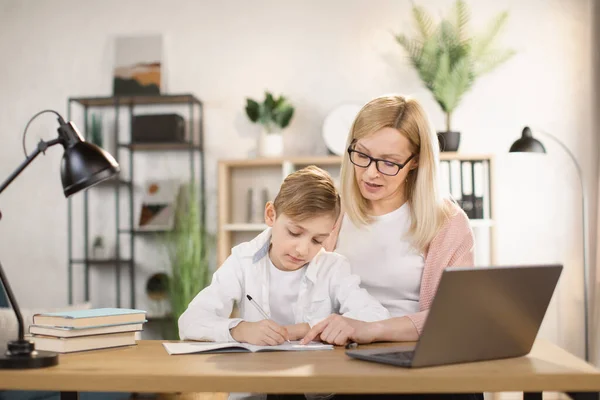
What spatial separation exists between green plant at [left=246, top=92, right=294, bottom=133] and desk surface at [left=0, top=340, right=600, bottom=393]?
3.07 metres

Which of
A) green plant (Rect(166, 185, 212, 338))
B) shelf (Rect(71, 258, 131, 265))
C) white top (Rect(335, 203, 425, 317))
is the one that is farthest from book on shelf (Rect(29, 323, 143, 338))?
shelf (Rect(71, 258, 131, 265))

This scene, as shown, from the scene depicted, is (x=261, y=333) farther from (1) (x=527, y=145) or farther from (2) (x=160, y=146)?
(2) (x=160, y=146)

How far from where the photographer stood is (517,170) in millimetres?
4398

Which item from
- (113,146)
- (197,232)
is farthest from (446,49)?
(113,146)

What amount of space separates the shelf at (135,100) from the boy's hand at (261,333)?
2956mm

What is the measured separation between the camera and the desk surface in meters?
1.19

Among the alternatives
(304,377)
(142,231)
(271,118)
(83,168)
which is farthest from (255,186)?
(304,377)

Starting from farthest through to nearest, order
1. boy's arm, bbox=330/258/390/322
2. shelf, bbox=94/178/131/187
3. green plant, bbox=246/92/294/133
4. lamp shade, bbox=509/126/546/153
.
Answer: shelf, bbox=94/178/131/187 < green plant, bbox=246/92/294/133 < lamp shade, bbox=509/126/546/153 < boy's arm, bbox=330/258/390/322

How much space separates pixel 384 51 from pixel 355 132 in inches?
103

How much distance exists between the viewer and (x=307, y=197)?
1.77m

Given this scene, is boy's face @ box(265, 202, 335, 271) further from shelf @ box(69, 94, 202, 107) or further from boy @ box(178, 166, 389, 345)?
shelf @ box(69, 94, 202, 107)

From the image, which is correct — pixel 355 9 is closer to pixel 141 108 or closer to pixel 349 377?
pixel 141 108

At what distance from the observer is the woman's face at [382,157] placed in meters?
1.96

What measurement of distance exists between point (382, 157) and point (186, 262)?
2.41m
